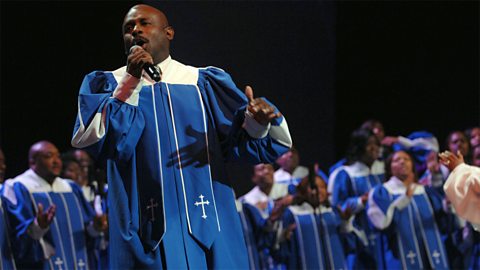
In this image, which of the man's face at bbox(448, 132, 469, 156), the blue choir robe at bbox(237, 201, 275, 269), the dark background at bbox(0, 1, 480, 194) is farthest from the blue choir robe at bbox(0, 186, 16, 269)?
the man's face at bbox(448, 132, 469, 156)

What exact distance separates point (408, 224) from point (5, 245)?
3708 mm

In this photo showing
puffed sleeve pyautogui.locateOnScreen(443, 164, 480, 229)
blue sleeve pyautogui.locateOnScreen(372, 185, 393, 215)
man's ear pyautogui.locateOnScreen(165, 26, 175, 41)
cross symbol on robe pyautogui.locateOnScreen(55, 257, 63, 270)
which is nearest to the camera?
man's ear pyautogui.locateOnScreen(165, 26, 175, 41)

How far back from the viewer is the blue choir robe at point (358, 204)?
8469 millimetres

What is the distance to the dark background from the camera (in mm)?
4562

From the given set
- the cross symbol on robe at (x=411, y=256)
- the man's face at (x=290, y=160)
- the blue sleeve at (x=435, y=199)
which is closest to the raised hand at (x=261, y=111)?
the man's face at (x=290, y=160)

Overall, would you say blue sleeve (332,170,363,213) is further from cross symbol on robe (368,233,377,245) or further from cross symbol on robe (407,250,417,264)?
cross symbol on robe (407,250,417,264)

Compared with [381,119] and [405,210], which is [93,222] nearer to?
[405,210]

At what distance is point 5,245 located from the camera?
704cm

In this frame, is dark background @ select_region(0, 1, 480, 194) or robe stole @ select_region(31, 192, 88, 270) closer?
dark background @ select_region(0, 1, 480, 194)

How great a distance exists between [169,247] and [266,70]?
1497 mm

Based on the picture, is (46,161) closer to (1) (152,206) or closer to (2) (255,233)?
(2) (255,233)

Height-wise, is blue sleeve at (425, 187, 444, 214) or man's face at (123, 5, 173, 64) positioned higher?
man's face at (123, 5, 173, 64)

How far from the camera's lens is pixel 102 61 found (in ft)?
22.5

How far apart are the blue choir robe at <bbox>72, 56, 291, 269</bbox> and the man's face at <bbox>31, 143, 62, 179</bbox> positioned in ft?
13.1
